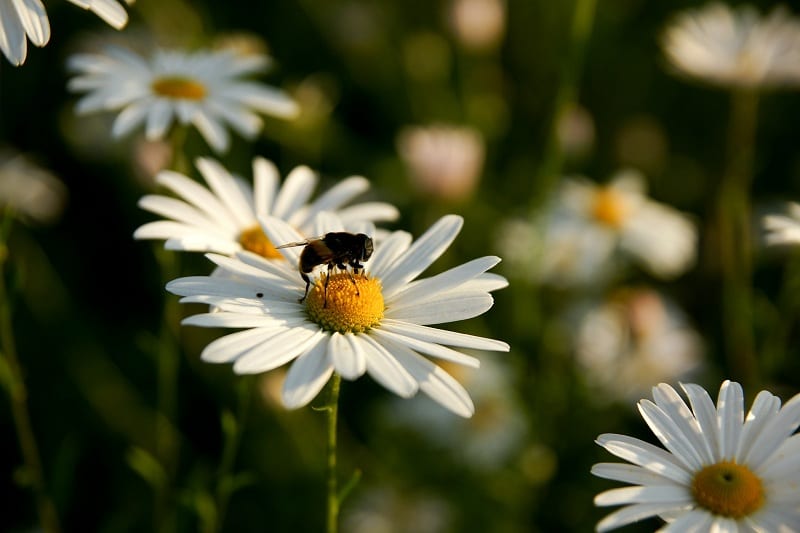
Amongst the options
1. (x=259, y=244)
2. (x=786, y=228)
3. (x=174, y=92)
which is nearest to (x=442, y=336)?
(x=259, y=244)

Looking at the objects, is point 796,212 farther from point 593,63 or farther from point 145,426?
point 593,63

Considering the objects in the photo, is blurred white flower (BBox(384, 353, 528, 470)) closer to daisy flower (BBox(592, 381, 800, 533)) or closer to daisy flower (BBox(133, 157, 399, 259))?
daisy flower (BBox(133, 157, 399, 259))

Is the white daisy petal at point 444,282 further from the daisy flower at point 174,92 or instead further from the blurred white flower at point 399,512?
the blurred white flower at point 399,512

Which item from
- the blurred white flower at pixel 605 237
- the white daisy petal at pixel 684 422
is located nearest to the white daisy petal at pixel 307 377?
the white daisy petal at pixel 684 422

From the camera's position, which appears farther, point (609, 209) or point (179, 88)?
point (609, 209)

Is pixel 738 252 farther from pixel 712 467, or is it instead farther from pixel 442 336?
pixel 442 336

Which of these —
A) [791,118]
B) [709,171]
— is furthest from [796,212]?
[791,118]
